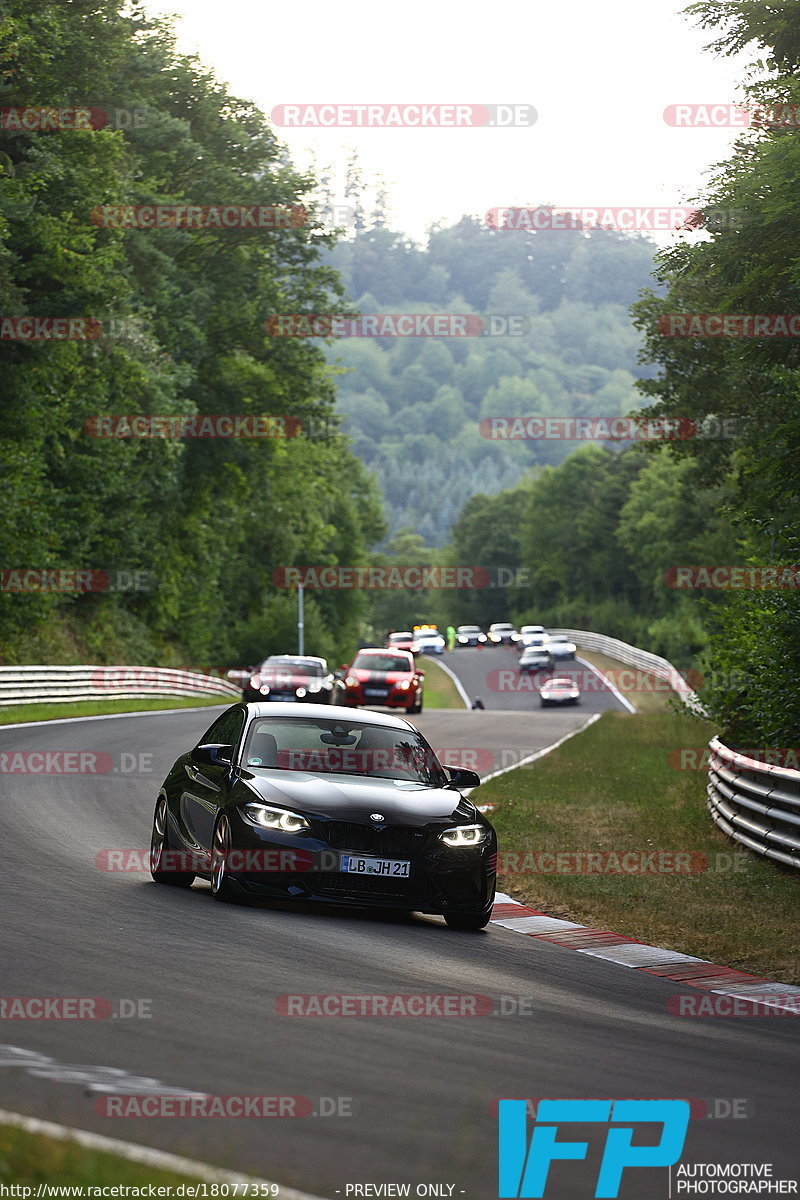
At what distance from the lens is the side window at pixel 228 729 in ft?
40.8

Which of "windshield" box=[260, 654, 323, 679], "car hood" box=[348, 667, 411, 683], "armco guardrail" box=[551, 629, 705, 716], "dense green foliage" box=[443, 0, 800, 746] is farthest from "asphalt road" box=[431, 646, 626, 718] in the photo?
"windshield" box=[260, 654, 323, 679]

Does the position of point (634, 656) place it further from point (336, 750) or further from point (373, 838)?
point (373, 838)

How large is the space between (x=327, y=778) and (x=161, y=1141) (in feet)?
21.9

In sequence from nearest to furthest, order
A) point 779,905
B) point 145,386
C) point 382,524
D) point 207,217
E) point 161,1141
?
1. point 161,1141
2. point 779,905
3. point 145,386
4. point 207,217
5. point 382,524

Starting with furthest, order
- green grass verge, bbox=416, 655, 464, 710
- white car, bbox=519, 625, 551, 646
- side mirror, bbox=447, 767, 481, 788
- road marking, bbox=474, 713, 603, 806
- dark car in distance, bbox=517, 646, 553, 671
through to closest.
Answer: white car, bbox=519, 625, 551, 646 → dark car in distance, bbox=517, 646, 553, 671 → green grass verge, bbox=416, 655, 464, 710 → road marking, bbox=474, 713, 603, 806 → side mirror, bbox=447, 767, 481, 788

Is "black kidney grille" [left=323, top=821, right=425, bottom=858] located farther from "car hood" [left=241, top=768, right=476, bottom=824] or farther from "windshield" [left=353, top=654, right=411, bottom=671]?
"windshield" [left=353, top=654, right=411, bottom=671]

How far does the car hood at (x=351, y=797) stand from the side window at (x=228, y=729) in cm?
73

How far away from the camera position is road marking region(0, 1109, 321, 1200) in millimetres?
4605

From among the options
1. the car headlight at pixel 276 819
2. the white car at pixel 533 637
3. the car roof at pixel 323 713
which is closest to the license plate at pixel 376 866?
the car headlight at pixel 276 819

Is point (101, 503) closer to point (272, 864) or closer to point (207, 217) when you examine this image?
point (207, 217)

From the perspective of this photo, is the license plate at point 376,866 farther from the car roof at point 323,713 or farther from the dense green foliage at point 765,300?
the dense green foliage at point 765,300

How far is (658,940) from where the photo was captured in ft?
36.9

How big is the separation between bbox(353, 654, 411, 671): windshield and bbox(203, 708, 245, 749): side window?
29473 millimetres

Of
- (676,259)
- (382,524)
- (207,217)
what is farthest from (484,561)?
(676,259)
